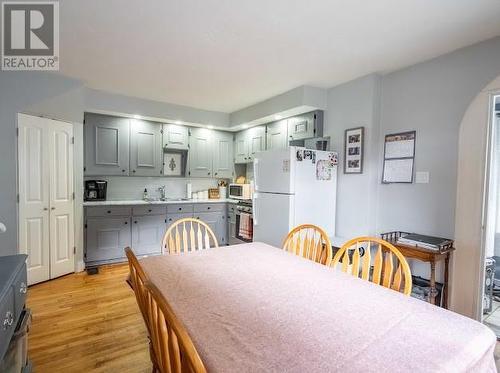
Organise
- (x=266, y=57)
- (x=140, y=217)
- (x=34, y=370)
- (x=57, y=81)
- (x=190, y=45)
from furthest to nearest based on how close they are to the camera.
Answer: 1. (x=140, y=217)
2. (x=57, y=81)
3. (x=266, y=57)
4. (x=190, y=45)
5. (x=34, y=370)

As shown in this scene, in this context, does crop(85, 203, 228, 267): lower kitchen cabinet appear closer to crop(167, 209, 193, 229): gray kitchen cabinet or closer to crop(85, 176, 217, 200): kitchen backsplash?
crop(167, 209, 193, 229): gray kitchen cabinet

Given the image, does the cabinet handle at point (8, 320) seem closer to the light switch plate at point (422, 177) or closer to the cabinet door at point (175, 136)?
the light switch plate at point (422, 177)

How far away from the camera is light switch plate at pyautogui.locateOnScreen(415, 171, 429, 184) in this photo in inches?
99.0

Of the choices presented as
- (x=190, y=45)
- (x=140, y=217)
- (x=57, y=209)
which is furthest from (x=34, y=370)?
(x=190, y=45)

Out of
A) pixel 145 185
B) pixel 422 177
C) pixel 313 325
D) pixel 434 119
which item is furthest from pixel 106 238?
pixel 434 119

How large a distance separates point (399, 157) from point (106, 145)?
144 inches

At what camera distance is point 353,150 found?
3062 mm

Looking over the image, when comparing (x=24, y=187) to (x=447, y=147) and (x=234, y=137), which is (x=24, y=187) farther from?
(x=447, y=147)

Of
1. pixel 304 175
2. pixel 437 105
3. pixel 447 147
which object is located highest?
pixel 437 105

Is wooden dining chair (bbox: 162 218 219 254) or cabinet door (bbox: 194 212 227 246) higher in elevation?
wooden dining chair (bbox: 162 218 219 254)

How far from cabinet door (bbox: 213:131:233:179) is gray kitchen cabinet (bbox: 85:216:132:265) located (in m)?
1.73

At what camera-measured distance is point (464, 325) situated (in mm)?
944

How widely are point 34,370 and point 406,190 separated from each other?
3.24 meters

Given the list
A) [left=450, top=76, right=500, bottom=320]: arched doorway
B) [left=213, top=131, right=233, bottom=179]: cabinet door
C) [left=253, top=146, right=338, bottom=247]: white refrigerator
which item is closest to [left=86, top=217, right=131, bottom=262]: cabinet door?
[left=213, top=131, right=233, bottom=179]: cabinet door
